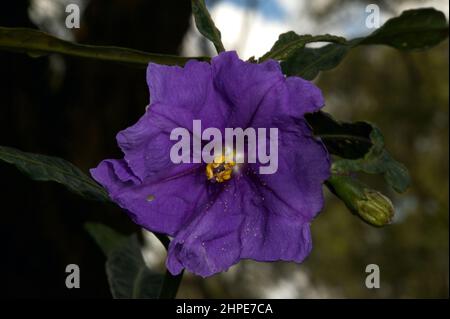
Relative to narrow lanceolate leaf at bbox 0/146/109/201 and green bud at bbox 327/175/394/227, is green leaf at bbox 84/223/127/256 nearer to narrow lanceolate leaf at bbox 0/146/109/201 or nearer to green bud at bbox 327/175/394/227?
narrow lanceolate leaf at bbox 0/146/109/201

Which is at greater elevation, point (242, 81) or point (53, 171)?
point (242, 81)

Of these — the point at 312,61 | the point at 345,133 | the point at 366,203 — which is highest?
the point at 312,61

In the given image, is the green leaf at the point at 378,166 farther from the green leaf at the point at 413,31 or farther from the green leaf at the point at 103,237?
the green leaf at the point at 103,237

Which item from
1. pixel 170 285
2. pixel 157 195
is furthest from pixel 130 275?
pixel 157 195

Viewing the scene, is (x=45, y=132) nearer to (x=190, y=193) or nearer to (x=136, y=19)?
(x=136, y=19)

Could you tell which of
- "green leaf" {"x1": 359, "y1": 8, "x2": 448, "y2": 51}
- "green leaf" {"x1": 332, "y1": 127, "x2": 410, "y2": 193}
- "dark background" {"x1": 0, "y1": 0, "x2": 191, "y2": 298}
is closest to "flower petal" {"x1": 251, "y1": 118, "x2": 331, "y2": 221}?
"green leaf" {"x1": 332, "y1": 127, "x2": 410, "y2": 193}

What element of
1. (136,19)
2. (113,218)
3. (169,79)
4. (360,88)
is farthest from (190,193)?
(360,88)

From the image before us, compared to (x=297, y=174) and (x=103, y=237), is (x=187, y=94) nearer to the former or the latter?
(x=297, y=174)
